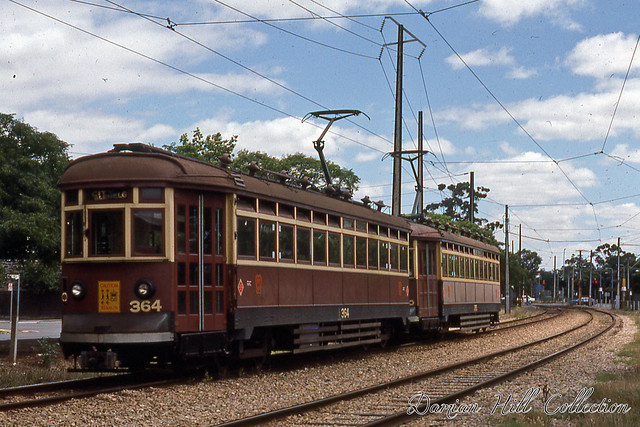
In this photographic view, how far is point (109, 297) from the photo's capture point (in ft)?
38.7

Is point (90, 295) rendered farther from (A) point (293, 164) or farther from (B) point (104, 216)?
(A) point (293, 164)

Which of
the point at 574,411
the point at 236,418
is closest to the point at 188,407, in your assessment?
the point at 236,418

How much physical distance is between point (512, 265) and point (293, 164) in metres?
18.9

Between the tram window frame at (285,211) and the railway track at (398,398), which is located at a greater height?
the tram window frame at (285,211)

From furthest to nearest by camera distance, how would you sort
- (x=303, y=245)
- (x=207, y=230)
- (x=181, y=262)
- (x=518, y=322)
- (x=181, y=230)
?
(x=518, y=322)
(x=303, y=245)
(x=207, y=230)
(x=181, y=230)
(x=181, y=262)

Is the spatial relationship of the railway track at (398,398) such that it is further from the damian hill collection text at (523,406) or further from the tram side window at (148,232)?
the tram side window at (148,232)

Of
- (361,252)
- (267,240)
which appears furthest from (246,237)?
(361,252)

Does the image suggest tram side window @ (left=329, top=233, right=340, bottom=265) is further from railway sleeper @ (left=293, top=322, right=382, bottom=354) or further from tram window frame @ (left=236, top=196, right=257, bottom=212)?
tram window frame @ (left=236, top=196, right=257, bottom=212)

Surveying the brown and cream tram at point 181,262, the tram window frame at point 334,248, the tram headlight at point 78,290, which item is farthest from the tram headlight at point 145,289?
the tram window frame at point 334,248

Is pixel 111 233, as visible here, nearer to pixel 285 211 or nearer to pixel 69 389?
pixel 69 389

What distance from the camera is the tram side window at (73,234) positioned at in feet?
40.0

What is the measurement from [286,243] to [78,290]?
364 centimetres

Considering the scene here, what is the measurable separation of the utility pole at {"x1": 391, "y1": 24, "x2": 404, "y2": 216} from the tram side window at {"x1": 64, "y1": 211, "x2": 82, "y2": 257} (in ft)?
45.0

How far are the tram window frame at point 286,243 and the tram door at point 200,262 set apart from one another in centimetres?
163
